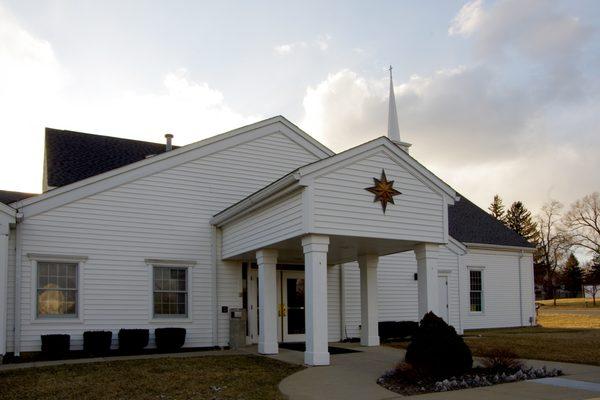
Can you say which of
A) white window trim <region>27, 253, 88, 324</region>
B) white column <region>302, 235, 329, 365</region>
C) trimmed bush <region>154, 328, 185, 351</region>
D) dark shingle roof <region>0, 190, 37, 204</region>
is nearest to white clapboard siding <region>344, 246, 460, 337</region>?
trimmed bush <region>154, 328, 185, 351</region>

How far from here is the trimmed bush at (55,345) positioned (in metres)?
16.2

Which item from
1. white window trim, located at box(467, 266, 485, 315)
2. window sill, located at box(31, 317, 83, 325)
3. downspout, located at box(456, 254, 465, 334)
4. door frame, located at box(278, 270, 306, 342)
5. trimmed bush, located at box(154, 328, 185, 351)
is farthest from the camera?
white window trim, located at box(467, 266, 485, 315)

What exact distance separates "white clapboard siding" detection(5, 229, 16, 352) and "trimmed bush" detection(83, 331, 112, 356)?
6.16 ft

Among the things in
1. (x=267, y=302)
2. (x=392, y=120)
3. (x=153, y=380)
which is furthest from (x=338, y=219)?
(x=392, y=120)

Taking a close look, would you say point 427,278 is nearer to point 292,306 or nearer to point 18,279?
point 292,306

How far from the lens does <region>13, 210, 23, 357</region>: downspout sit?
16.2m

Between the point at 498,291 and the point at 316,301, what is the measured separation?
1881cm

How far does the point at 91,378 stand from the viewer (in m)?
12.3

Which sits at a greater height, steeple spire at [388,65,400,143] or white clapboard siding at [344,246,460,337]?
steeple spire at [388,65,400,143]

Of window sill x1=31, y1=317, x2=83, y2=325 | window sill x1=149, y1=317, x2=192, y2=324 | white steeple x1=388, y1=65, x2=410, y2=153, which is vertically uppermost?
white steeple x1=388, y1=65, x2=410, y2=153

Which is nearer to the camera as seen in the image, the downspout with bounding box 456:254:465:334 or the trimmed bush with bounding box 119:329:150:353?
the trimmed bush with bounding box 119:329:150:353

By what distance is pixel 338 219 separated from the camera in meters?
14.1

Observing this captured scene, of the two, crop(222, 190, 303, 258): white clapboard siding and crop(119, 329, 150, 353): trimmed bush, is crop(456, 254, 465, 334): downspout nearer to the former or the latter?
crop(222, 190, 303, 258): white clapboard siding

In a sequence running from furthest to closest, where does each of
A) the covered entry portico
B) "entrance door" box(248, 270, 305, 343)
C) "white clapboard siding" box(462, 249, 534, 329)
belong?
"white clapboard siding" box(462, 249, 534, 329) < "entrance door" box(248, 270, 305, 343) < the covered entry portico
